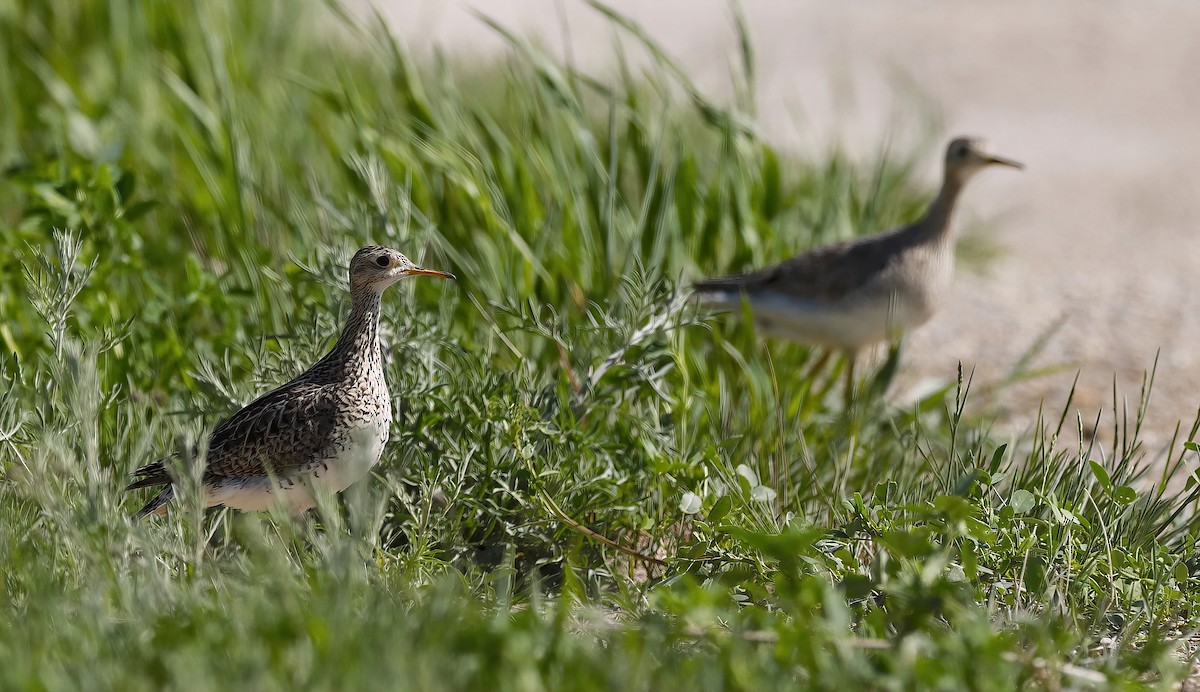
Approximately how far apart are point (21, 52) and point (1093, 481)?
555 centimetres

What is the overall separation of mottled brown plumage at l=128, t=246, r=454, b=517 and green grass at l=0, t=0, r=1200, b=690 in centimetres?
12

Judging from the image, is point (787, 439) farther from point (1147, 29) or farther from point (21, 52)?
point (1147, 29)

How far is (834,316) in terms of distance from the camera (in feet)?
16.7

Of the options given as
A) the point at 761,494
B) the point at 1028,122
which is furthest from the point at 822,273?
the point at 1028,122

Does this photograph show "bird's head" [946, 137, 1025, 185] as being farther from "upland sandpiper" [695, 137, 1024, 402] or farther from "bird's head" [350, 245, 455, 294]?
"bird's head" [350, 245, 455, 294]

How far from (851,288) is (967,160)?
81 centimetres

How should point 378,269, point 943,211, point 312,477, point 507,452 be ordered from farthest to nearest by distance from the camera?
point 943,211
point 507,452
point 378,269
point 312,477

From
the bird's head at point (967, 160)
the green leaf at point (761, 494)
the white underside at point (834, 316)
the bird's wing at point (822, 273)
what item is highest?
the bird's head at point (967, 160)

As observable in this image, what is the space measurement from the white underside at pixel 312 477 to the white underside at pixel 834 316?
6.44 ft

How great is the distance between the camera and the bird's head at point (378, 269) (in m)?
3.46

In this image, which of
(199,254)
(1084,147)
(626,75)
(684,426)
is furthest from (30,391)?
Answer: (1084,147)

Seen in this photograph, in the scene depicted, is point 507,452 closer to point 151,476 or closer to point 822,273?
point 151,476

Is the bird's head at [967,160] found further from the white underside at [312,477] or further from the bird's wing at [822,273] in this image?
the white underside at [312,477]

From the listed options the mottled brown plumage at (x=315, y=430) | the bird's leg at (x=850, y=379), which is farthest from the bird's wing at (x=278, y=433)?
the bird's leg at (x=850, y=379)
